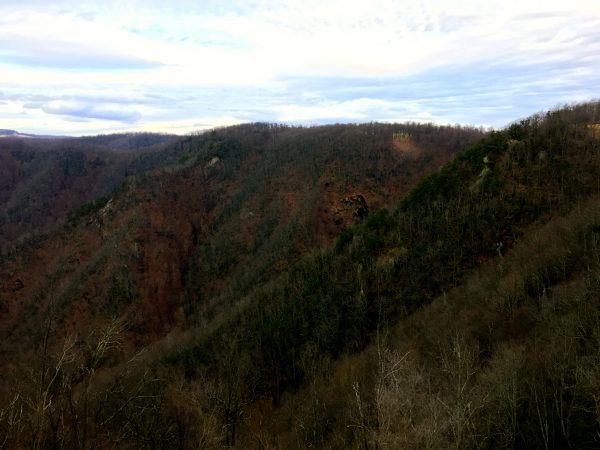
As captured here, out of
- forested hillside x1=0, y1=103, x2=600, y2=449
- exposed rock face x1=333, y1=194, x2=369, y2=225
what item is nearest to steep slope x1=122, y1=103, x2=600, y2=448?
forested hillside x1=0, y1=103, x2=600, y2=449

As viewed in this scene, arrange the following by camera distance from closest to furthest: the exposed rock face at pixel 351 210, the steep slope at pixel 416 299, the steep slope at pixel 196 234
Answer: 1. the steep slope at pixel 416 299
2. the steep slope at pixel 196 234
3. the exposed rock face at pixel 351 210

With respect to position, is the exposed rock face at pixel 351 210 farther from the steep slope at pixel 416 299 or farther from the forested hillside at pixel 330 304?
the steep slope at pixel 416 299

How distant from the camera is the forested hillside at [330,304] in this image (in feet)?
68.8

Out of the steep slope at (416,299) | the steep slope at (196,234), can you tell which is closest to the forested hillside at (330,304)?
the steep slope at (416,299)

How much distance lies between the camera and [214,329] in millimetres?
83500

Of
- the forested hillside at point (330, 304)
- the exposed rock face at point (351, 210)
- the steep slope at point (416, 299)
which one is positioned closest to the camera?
the forested hillside at point (330, 304)

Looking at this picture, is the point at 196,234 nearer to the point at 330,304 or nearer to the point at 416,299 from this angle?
the point at 330,304

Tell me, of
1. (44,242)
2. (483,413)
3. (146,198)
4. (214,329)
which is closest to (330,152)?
(146,198)

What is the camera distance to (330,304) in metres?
72.9

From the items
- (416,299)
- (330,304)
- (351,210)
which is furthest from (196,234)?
(416,299)

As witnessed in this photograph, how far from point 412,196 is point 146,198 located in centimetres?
10698

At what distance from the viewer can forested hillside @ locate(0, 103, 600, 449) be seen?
68.8ft

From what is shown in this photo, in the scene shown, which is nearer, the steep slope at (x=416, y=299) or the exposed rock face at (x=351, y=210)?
the steep slope at (x=416, y=299)

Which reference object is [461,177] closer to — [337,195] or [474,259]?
[474,259]
